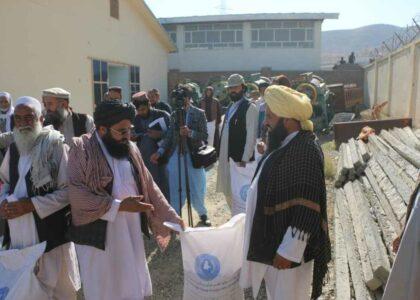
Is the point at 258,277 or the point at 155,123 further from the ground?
the point at 155,123

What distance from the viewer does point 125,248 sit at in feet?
9.66

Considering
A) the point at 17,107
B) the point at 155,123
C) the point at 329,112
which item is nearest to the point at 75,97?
the point at 155,123

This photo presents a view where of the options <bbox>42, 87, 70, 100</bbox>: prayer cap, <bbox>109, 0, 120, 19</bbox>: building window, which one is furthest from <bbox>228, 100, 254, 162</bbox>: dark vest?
<bbox>109, 0, 120, 19</bbox>: building window

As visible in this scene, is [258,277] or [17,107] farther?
[17,107]

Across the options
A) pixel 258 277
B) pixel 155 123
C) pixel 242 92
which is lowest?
pixel 258 277

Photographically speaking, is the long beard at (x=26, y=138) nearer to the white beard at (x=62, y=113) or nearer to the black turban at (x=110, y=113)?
the black turban at (x=110, y=113)

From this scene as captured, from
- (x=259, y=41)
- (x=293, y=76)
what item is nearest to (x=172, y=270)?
(x=293, y=76)

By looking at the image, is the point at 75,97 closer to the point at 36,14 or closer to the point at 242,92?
the point at 36,14

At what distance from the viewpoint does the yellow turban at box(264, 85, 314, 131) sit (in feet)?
8.25

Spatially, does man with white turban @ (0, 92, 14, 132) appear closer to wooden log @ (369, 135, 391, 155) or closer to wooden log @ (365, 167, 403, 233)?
wooden log @ (365, 167, 403, 233)

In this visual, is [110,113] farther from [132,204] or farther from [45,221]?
[45,221]

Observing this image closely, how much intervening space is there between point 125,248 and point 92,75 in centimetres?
954

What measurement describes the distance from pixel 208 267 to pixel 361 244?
2.07 m

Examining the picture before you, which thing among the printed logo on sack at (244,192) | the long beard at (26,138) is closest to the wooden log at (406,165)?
the printed logo on sack at (244,192)
